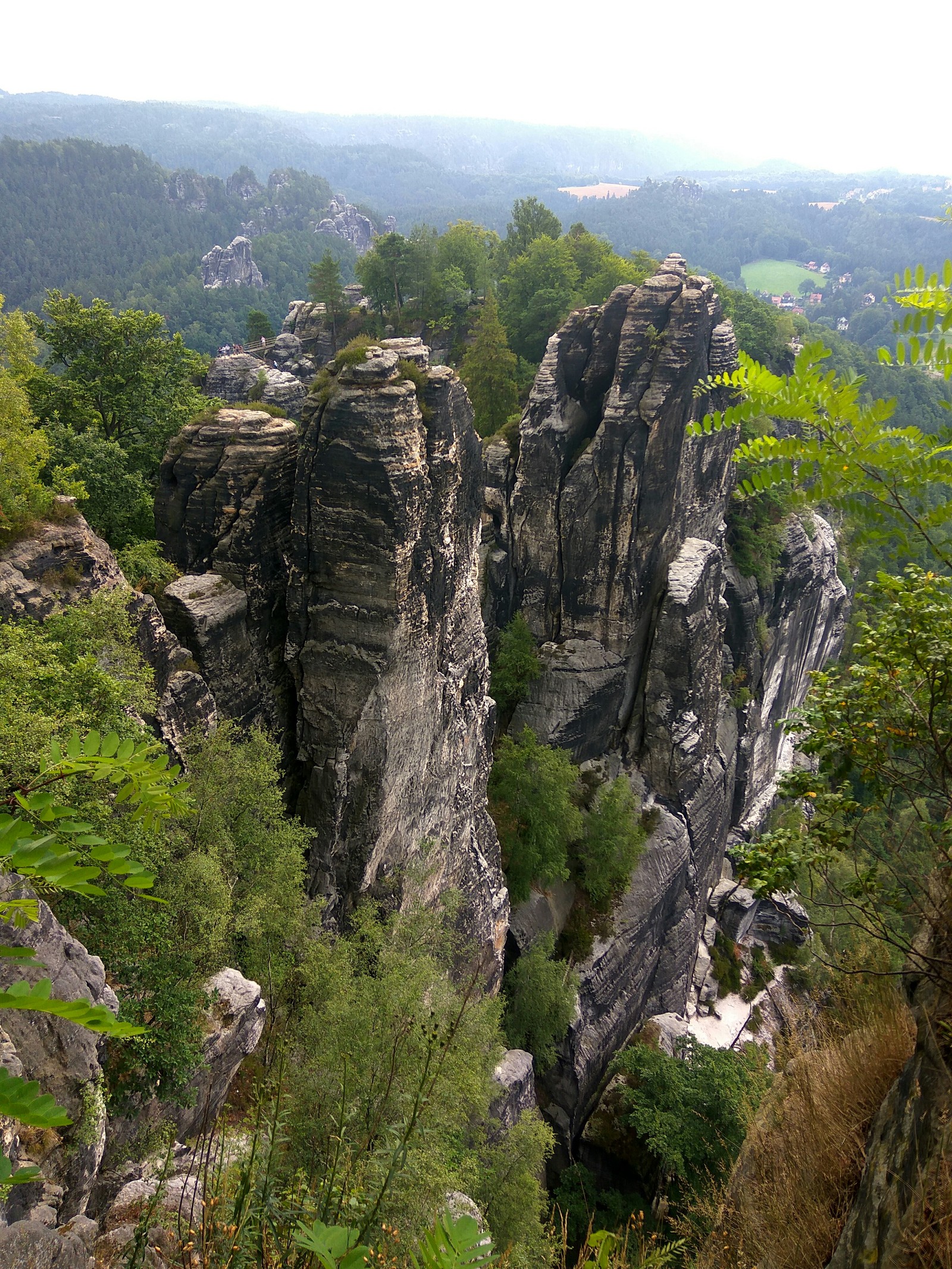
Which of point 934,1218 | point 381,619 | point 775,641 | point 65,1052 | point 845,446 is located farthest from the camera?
point 775,641

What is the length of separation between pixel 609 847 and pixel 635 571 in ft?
41.0

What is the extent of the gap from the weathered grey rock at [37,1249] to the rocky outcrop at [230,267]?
195619 mm

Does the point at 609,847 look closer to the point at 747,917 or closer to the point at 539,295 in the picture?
the point at 747,917

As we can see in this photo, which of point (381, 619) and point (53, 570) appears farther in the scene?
point (381, 619)

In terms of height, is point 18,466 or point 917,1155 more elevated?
point 18,466

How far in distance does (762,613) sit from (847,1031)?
3655 centimetres

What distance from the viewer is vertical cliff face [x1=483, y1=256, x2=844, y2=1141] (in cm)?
3291

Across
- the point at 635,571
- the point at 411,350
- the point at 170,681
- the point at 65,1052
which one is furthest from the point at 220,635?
the point at 635,571

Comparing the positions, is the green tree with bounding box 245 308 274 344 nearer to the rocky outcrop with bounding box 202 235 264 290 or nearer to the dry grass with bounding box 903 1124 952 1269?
the dry grass with bounding box 903 1124 952 1269

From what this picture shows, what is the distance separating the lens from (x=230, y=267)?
176 m

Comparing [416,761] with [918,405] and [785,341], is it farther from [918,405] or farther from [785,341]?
[918,405]

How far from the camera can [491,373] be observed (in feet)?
141

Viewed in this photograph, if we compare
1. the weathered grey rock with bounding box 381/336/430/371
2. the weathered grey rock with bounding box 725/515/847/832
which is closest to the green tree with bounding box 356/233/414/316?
the weathered grey rock with bounding box 725/515/847/832

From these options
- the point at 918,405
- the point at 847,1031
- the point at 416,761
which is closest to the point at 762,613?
the point at 416,761
